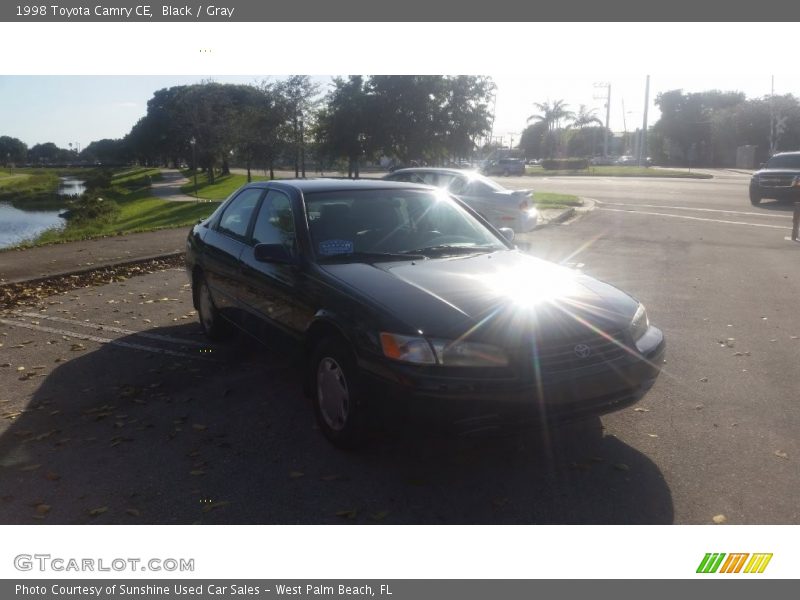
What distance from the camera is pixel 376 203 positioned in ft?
17.6

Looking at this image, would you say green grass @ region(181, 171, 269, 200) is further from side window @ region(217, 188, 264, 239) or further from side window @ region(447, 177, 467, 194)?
side window @ region(217, 188, 264, 239)

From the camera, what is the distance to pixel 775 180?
73.7 ft

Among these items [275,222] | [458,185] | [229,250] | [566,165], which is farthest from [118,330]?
[566,165]

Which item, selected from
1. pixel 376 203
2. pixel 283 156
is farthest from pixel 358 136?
pixel 376 203

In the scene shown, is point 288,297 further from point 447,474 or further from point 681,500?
point 681,500

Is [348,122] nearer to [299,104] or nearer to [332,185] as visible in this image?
[299,104]

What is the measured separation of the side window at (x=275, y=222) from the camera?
5.19 meters

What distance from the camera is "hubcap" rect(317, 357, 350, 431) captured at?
413 cm

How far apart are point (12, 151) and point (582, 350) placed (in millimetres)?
82466

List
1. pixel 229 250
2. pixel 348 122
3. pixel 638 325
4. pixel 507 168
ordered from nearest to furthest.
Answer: pixel 638 325 < pixel 229 250 < pixel 348 122 < pixel 507 168

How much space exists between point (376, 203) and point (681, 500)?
9.64ft

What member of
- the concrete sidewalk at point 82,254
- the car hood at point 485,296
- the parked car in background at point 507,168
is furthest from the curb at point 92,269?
the parked car in background at point 507,168

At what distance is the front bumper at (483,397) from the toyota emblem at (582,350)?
79 mm

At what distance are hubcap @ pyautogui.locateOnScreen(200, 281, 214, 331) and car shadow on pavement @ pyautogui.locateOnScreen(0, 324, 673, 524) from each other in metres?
1.39
